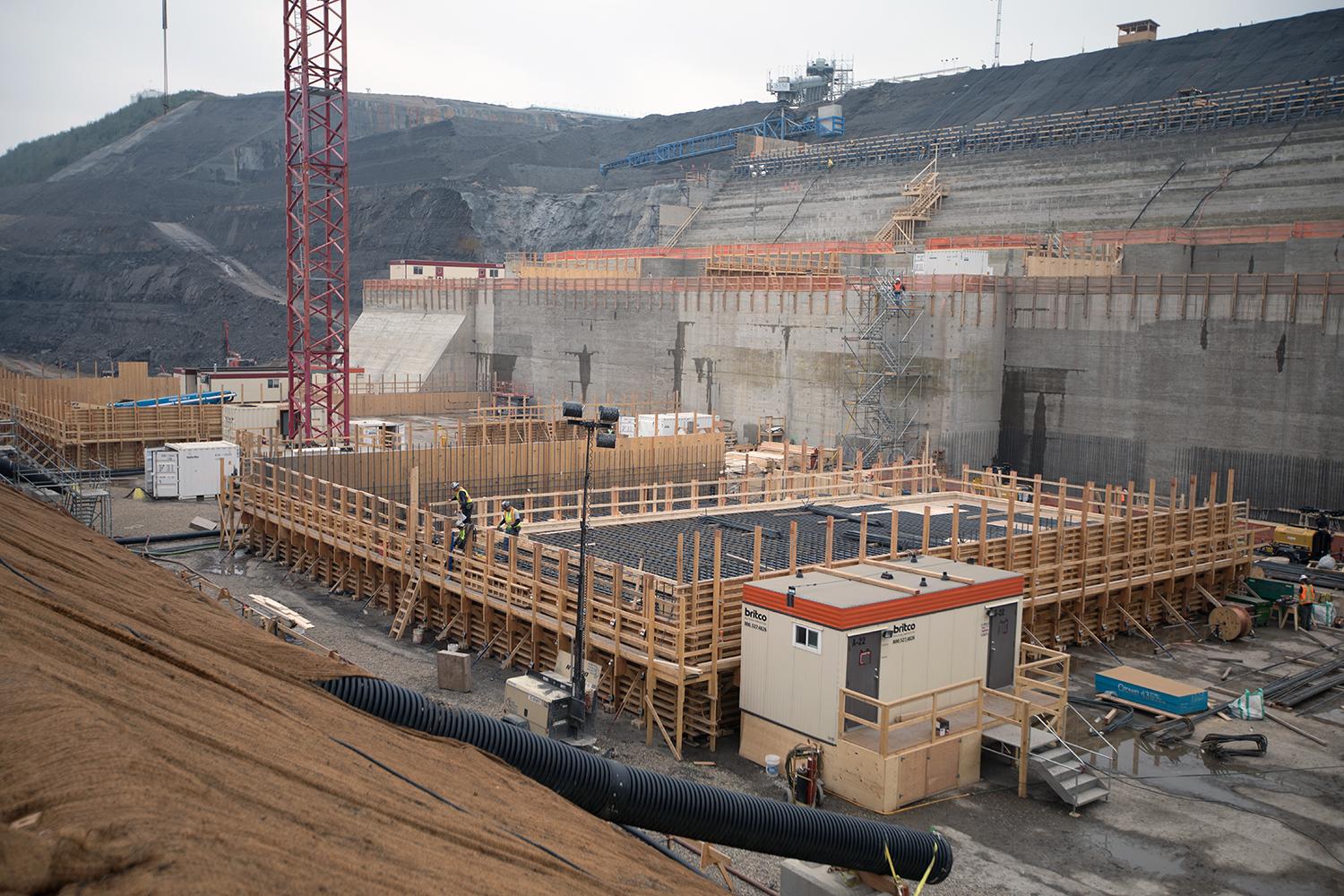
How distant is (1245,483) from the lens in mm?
34094

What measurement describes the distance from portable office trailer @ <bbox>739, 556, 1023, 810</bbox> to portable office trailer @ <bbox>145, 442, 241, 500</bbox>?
22.8 m

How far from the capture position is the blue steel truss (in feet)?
311

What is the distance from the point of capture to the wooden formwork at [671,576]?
1577 centimetres

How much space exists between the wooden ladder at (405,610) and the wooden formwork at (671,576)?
0.04m

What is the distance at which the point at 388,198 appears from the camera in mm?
107062

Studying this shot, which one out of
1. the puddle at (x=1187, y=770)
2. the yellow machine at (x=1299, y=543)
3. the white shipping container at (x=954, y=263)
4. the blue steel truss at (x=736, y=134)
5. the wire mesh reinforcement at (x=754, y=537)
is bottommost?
the puddle at (x=1187, y=770)

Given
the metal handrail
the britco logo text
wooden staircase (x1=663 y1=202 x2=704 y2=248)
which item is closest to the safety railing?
the britco logo text

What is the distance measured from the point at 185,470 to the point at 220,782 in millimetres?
31357

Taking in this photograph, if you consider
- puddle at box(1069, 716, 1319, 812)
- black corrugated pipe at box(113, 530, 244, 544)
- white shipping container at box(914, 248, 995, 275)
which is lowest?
puddle at box(1069, 716, 1319, 812)

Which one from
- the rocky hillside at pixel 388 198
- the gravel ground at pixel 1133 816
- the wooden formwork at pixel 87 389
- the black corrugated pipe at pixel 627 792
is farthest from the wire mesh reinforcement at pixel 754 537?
the rocky hillside at pixel 388 198

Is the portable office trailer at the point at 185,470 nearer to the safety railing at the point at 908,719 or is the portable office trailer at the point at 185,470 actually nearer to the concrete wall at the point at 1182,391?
the safety railing at the point at 908,719

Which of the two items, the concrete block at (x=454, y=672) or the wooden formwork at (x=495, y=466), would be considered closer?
the concrete block at (x=454, y=672)

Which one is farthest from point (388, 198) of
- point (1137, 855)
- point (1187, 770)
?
point (1137, 855)

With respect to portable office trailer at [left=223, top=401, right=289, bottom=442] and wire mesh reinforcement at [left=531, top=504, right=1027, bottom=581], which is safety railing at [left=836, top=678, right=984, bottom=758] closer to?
wire mesh reinforcement at [left=531, top=504, right=1027, bottom=581]
